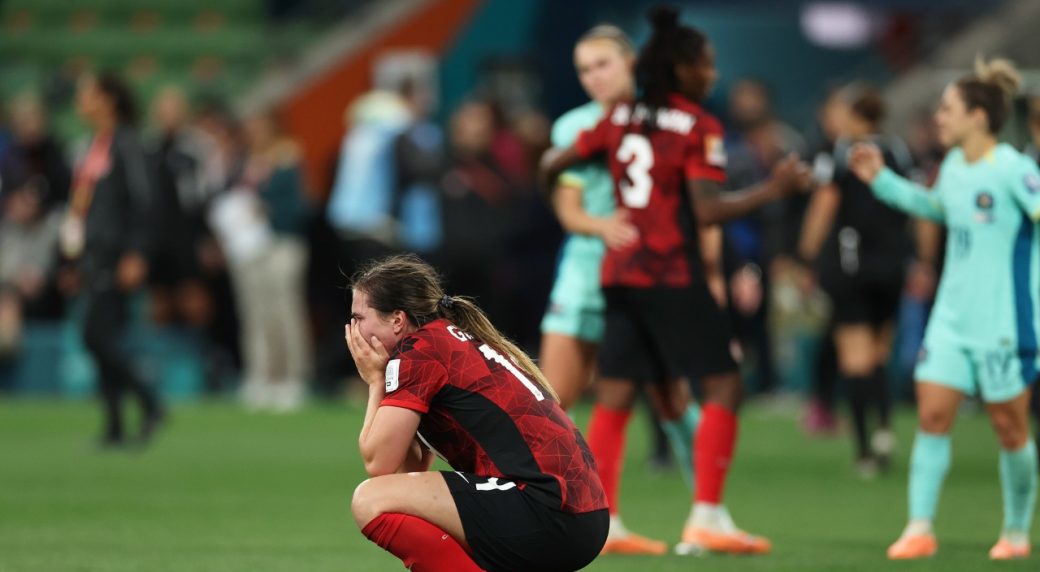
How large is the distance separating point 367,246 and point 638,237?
9.03 meters

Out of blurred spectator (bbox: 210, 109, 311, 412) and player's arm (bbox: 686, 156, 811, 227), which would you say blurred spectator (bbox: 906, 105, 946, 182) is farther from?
player's arm (bbox: 686, 156, 811, 227)

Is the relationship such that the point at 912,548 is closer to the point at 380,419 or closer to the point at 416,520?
the point at 416,520

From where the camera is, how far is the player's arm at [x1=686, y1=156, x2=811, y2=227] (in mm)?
7770

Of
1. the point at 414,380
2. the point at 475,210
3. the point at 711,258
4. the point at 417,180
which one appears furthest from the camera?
the point at 475,210

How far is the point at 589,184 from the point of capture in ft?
27.8

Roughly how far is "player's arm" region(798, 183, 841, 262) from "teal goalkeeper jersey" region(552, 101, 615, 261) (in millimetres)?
4597

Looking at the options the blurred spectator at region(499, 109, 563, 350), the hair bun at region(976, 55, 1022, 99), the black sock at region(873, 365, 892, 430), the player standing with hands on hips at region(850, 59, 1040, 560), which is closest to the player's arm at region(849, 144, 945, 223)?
the player standing with hands on hips at region(850, 59, 1040, 560)

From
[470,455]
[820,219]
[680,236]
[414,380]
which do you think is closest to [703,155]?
[680,236]

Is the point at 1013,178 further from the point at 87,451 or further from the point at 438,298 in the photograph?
the point at 87,451

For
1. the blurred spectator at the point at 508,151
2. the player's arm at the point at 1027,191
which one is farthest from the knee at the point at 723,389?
the blurred spectator at the point at 508,151

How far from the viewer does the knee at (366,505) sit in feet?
19.9

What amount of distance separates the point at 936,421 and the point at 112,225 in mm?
7082

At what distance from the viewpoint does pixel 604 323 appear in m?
8.36

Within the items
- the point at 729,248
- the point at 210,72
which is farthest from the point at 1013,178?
the point at 210,72
